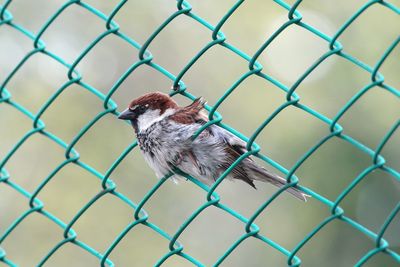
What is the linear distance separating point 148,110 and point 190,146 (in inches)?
8.5

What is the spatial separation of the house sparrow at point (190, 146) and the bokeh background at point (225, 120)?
2223 mm

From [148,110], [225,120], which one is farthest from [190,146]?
[225,120]

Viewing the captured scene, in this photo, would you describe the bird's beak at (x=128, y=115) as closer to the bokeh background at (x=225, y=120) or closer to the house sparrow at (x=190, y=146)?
the house sparrow at (x=190, y=146)

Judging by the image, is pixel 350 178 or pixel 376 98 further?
Answer: pixel 350 178

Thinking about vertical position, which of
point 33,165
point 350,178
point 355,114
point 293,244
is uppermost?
point 355,114

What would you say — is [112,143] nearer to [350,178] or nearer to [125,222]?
[125,222]

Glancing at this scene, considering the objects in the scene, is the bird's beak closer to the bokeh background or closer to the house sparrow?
the house sparrow

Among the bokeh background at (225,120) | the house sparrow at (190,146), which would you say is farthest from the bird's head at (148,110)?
the bokeh background at (225,120)

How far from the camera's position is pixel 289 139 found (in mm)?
5195

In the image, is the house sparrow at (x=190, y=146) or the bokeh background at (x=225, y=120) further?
the bokeh background at (x=225, y=120)

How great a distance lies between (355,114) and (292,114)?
18.9 inches

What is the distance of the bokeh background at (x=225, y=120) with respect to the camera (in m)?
5.03

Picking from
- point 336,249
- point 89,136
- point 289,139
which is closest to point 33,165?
point 89,136

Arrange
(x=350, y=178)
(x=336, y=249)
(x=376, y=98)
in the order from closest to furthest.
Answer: (x=376, y=98) → (x=350, y=178) → (x=336, y=249)
